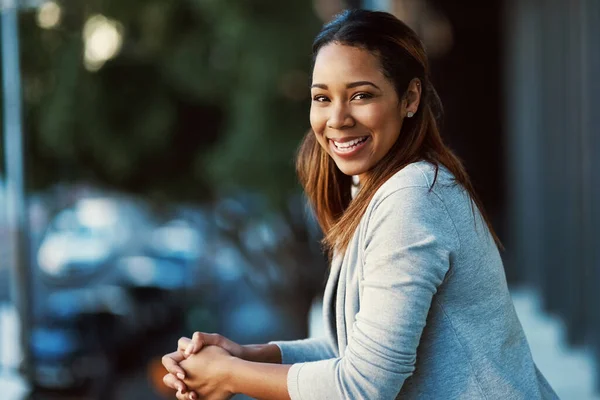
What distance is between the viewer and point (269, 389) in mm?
1409

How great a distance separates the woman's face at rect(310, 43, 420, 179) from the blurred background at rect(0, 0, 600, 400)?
2.73 metres

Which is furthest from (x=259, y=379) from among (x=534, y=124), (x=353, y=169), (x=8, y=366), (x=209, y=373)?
(x=534, y=124)

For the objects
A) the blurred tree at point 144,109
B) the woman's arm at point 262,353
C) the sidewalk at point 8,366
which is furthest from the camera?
the blurred tree at point 144,109

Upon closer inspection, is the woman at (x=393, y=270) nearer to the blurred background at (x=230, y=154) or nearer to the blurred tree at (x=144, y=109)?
the blurred background at (x=230, y=154)

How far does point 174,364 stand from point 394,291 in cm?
50

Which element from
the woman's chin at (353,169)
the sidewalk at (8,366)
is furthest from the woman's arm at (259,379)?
the sidewalk at (8,366)

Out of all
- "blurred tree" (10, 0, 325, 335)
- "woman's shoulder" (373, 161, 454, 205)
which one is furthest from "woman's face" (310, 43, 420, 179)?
"blurred tree" (10, 0, 325, 335)

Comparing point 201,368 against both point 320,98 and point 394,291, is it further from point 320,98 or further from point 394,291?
point 320,98

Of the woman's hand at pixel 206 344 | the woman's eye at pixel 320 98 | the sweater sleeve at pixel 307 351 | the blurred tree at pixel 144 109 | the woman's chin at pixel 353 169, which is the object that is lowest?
the sweater sleeve at pixel 307 351

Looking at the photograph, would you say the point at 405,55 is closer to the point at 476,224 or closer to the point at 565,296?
the point at 476,224

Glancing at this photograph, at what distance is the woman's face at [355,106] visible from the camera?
1.45m

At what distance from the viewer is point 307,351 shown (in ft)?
5.72

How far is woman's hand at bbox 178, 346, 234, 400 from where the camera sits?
1482 mm

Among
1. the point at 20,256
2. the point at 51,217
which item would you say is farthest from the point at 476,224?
the point at 51,217
